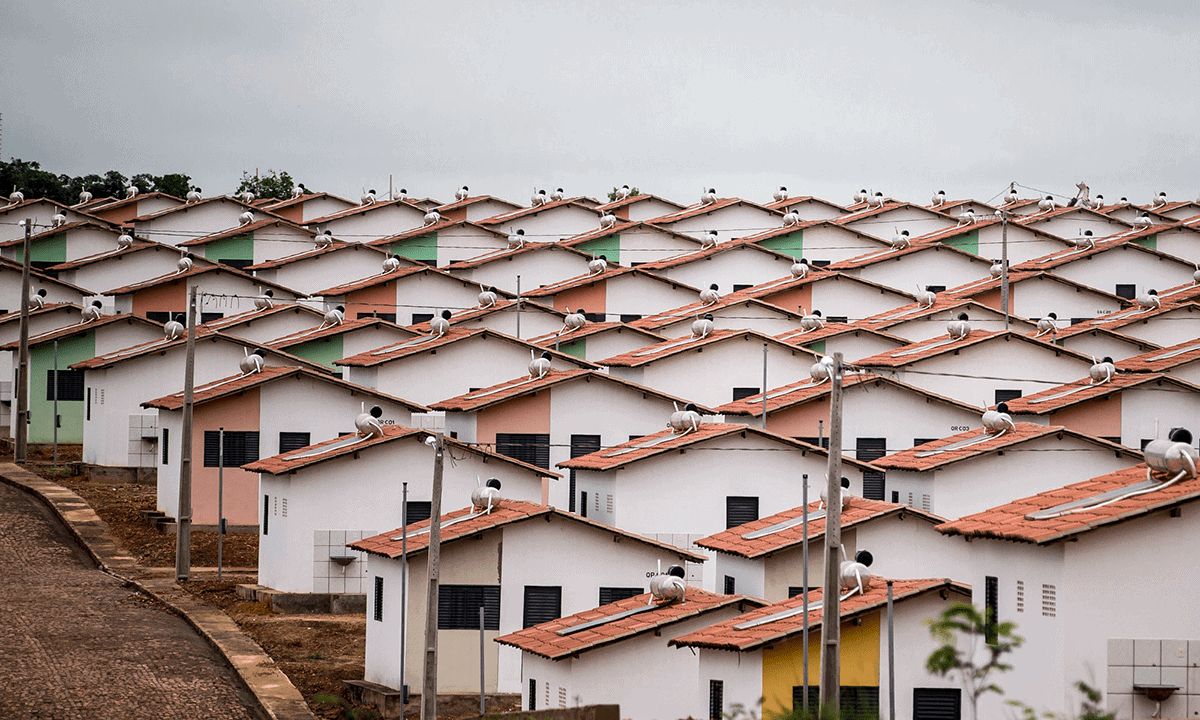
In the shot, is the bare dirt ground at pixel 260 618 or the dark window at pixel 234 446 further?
the dark window at pixel 234 446

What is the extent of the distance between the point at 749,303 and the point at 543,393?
18074mm

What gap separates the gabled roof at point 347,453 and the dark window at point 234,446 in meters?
4.91

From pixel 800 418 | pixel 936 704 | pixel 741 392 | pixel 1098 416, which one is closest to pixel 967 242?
pixel 741 392

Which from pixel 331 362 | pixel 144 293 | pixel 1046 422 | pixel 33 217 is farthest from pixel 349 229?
pixel 1046 422

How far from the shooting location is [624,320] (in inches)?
2815

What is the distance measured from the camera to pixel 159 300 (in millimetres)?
70312

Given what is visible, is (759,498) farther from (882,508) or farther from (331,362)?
(331,362)

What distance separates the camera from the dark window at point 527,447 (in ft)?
160

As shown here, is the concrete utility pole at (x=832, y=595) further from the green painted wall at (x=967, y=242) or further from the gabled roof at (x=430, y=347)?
the green painted wall at (x=967, y=242)

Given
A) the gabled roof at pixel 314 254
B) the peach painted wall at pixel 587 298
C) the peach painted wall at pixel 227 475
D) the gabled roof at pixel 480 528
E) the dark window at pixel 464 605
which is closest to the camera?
the gabled roof at pixel 480 528

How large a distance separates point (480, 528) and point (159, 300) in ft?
127

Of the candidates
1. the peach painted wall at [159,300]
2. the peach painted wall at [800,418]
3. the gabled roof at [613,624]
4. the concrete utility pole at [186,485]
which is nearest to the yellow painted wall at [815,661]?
the gabled roof at [613,624]

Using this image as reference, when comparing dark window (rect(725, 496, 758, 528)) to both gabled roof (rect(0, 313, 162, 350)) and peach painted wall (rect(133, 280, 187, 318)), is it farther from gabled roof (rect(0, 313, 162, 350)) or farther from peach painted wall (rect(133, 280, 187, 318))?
peach painted wall (rect(133, 280, 187, 318))

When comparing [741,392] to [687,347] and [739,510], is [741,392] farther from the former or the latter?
[739,510]
